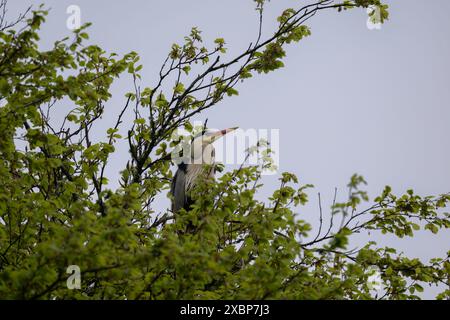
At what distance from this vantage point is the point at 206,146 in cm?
1102

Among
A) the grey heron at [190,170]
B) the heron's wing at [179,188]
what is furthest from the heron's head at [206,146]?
the heron's wing at [179,188]

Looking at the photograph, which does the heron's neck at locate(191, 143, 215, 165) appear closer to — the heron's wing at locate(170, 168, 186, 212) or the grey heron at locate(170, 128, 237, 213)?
the grey heron at locate(170, 128, 237, 213)

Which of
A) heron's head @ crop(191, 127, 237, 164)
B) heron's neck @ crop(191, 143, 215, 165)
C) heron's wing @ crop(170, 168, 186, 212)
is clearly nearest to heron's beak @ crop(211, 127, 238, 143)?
heron's head @ crop(191, 127, 237, 164)

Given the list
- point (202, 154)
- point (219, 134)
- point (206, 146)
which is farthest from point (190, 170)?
point (219, 134)

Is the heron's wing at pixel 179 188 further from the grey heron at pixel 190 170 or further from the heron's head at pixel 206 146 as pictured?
the heron's head at pixel 206 146

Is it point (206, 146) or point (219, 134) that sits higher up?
point (219, 134)

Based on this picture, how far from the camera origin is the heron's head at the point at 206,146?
1053 centimetres

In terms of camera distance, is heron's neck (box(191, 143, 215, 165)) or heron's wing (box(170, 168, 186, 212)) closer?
heron's wing (box(170, 168, 186, 212))

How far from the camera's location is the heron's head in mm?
10531

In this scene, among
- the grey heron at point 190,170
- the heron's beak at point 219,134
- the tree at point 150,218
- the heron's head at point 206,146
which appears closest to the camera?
the tree at point 150,218

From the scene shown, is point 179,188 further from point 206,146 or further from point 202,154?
point 206,146

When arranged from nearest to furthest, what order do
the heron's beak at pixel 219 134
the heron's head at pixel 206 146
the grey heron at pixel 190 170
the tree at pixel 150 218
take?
the tree at pixel 150 218
the grey heron at pixel 190 170
the heron's head at pixel 206 146
the heron's beak at pixel 219 134
